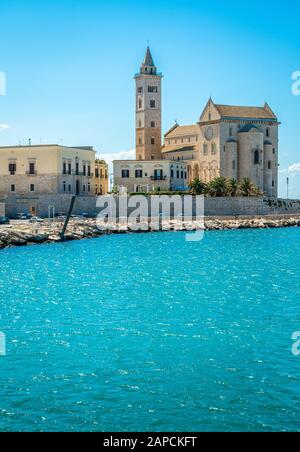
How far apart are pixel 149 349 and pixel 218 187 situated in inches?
2163

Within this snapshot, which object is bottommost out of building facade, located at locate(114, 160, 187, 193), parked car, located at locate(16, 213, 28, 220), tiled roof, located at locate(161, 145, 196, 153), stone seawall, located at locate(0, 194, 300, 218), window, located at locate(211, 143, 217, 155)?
parked car, located at locate(16, 213, 28, 220)

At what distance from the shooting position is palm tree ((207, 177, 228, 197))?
72.2 metres

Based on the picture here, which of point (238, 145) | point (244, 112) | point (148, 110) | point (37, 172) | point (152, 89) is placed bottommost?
point (37, 172)

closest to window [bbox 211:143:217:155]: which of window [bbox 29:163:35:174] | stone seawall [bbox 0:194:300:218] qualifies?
stone seawall [bbox 0:194:300:218]

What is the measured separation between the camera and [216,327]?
21109mm

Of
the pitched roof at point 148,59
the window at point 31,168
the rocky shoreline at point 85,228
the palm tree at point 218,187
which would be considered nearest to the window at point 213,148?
the palm tree at point 218,187

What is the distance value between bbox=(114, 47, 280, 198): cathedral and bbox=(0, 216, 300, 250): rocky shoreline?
7280 mm

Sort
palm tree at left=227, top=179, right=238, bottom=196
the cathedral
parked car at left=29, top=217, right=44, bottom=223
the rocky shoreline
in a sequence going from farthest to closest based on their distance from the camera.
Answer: the cathedral, palm tree at left=227, top=179, right=238, bottom=196, parked car at left=29, top=217, right=44, bottom=223, the rocky shoreline

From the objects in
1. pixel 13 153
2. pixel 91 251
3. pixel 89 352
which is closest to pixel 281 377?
pixel 89 352

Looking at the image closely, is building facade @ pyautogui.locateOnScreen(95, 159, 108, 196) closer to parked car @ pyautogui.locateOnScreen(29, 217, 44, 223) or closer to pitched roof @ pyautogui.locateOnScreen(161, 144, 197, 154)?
pitched roof @ pyautogui.locateOnScreen(161, 144, 197, 154)

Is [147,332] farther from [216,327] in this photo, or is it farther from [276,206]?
[276,206]

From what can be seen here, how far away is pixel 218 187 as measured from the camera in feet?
237

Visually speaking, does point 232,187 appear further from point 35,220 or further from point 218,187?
point 35,220

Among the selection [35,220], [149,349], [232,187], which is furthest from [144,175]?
[149,349]
